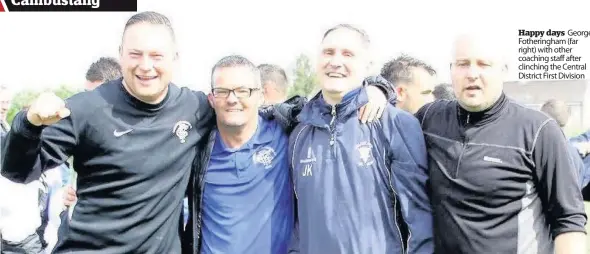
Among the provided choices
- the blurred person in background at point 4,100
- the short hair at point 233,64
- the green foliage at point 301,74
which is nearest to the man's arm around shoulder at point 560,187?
the short hair at point 233,64

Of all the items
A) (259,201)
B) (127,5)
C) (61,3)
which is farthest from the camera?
(127,5)

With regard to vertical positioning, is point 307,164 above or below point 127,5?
below

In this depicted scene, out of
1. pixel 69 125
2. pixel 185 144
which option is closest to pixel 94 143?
pixel 69 125

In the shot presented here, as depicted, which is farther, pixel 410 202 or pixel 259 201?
pixel 259 201

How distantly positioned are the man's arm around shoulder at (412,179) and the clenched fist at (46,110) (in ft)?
6.40

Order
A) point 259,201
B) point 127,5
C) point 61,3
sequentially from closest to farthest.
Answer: point 259,201 < point 61,3 < point 127,5

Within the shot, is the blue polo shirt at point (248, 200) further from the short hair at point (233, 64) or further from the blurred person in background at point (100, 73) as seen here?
the blurred person in background at point (100, 73)

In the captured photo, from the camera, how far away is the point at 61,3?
28.2ft

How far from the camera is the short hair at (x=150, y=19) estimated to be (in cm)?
438

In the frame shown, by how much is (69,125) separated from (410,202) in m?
2.17

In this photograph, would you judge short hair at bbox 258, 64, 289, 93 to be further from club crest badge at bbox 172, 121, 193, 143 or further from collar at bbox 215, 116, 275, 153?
club crest badge at bbox 172, 121, 193, 143

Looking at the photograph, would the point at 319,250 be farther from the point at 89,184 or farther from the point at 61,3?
the point at 61,3

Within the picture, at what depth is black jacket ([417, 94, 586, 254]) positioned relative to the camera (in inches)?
156

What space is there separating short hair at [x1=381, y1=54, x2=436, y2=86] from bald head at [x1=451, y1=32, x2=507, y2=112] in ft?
7.63
